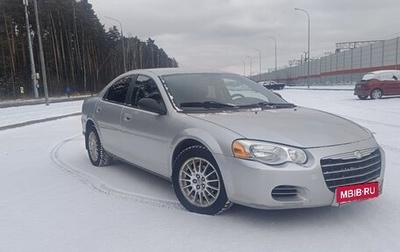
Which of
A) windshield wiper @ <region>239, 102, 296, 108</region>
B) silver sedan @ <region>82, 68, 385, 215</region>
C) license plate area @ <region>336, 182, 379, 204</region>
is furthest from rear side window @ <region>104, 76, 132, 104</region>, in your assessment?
license plate area @ <region>336, 182, 379, 204</region>

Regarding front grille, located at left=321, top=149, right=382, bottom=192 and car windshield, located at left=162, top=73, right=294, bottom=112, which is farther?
car windshield, located at left=162, top=73, right=294, bottom=112

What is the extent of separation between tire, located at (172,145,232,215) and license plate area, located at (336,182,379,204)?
100 centimetres

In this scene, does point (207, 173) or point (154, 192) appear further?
point (154, 192)

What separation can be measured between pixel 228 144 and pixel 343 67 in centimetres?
5873

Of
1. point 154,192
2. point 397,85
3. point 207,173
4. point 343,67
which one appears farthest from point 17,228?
point 343,67

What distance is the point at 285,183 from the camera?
10.6 feet

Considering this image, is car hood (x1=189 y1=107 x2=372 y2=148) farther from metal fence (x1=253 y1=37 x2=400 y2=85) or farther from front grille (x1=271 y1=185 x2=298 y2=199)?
metal fence (x1=253 y1=37 x2=400 y2=85)

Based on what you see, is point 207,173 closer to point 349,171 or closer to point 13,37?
point 349,171

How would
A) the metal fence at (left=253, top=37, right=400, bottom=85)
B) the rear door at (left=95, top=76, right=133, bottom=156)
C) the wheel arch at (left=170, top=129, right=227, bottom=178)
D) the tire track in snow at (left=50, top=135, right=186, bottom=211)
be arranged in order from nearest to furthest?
the wheel arch at (left=170, top=129, right=227, bottom=178), the tire track in snow at (left=50, top=135, right=186, bottom=211), the rear door at (left=95, top=76, right=133, bottom=156), the metal fence at (left=253, top=37, right=400, bottom=85)

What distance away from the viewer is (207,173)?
12.3 feet

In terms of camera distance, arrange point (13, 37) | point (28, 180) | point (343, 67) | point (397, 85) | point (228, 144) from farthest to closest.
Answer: point (343, 67)
point (13, 37)
point (397, 85)
point (28, 180)
point (228, 144)

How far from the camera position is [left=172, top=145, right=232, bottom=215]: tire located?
12.0ft

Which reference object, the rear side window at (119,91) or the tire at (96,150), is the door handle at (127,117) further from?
the tire at (96,150)

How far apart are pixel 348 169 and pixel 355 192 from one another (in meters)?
0.22
